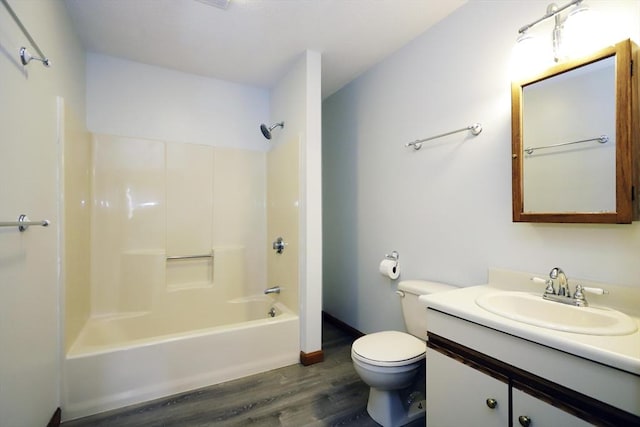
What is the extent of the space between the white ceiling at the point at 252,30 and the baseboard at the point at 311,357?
2353 millimetres

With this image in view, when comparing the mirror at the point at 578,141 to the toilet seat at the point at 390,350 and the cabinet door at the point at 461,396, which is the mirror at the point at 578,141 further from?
the toilet seat at the point at 390,350

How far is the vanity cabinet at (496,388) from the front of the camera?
84cm

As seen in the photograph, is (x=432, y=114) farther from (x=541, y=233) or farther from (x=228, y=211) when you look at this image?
(x=228, y=211)

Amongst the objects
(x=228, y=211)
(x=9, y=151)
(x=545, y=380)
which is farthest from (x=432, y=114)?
(x=9, y=151)

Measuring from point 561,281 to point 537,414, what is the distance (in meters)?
0.57

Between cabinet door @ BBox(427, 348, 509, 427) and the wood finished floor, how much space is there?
0.44 m

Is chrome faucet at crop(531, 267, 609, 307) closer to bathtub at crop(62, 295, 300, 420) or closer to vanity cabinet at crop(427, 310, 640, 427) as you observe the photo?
vanity cabinet at crop(427, 310, 640, 427)

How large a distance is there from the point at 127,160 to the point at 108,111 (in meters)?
0.41

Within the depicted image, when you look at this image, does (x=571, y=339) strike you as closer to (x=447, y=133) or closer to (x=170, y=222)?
(x=447, y=133)

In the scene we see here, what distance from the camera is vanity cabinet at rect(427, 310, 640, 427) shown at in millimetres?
844

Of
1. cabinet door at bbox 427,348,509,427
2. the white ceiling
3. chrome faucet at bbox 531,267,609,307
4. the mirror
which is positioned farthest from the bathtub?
the white ceiling

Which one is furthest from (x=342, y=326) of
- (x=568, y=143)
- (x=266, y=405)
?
(x=568, y=143)

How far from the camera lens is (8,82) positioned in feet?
3.62

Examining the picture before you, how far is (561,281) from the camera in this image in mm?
1231
